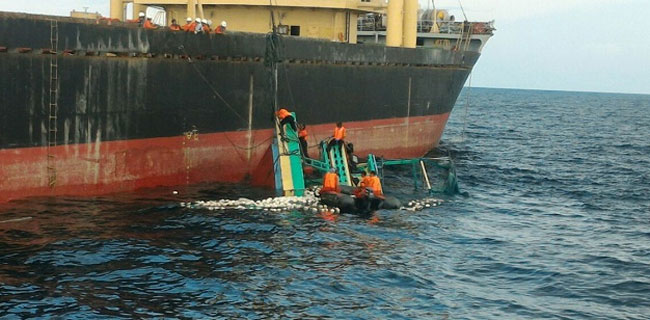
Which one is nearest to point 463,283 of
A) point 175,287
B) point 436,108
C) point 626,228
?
point 175,287

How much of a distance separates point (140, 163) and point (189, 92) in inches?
116

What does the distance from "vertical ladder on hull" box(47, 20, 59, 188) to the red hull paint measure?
12cm

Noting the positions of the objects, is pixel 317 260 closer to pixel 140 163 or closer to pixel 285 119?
pixel 140 163

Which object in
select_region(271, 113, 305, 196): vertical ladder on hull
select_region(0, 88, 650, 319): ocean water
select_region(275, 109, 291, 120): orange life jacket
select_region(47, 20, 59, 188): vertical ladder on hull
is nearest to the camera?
select_region(0, 88, 650, 319): ocean water

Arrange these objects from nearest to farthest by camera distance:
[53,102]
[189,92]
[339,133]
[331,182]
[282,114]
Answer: [53,102]
[331,182]
[189,92]
[339,133]
[282,114]

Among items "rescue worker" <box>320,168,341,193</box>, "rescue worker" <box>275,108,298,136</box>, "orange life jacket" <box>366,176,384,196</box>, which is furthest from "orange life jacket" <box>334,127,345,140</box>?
"orange life jacket" <box>366,176,384,196</box>

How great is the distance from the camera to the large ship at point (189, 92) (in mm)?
20203

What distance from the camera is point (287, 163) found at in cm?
2452

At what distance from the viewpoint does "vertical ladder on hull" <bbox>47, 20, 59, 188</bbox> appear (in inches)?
805

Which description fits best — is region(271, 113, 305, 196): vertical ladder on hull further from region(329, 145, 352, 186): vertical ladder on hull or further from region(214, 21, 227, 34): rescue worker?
region(214, 21, 227, 34): rescue worker

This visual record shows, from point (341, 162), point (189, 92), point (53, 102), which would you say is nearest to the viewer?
point (53, 102)

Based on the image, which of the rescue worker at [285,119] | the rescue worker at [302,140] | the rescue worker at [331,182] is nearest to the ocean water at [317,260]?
the rescue worker at [331,182]

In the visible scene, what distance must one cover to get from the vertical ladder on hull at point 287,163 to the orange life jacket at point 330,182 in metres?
1.33

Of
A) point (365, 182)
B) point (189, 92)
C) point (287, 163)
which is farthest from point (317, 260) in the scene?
point (189, 92)
